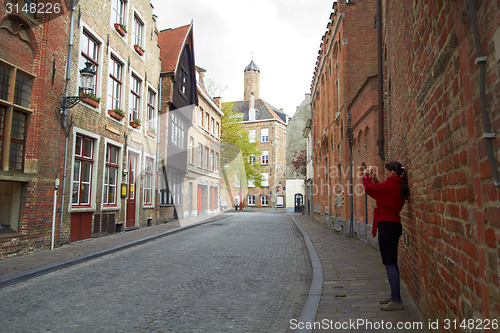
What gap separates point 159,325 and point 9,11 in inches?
299

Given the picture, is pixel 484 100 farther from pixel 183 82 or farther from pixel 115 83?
pixel 183 82

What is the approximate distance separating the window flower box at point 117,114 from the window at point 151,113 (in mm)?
3399

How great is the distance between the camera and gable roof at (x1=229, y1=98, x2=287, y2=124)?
5716 cm

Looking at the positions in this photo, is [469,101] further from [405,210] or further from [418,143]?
[405,210]

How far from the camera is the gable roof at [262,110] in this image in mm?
57156

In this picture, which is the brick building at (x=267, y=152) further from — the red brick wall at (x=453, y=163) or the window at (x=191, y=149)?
the red brick wall at (x=453, y=163)

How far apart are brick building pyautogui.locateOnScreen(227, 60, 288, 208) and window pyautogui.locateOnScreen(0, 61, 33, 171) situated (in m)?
42.8

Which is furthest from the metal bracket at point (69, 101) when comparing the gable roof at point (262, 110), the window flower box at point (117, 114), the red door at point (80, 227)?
the gable roof at point (262, 110)

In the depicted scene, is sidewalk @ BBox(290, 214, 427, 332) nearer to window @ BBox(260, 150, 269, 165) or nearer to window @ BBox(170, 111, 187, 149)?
window @ BBox(170, 111, 187, 149)

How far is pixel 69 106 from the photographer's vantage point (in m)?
9.98

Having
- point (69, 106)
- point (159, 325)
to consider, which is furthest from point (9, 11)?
point (159, 325)

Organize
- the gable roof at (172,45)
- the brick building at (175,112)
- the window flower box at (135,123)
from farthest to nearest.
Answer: the gable roof at (172,45) → the brick building at (175,112) → the window flower box at (135,123)

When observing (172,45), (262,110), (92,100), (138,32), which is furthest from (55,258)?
(262,110)

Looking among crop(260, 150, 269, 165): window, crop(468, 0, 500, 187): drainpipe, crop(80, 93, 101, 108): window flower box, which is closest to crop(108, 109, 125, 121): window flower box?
crop(80, 93, 101, 108): window flower box
